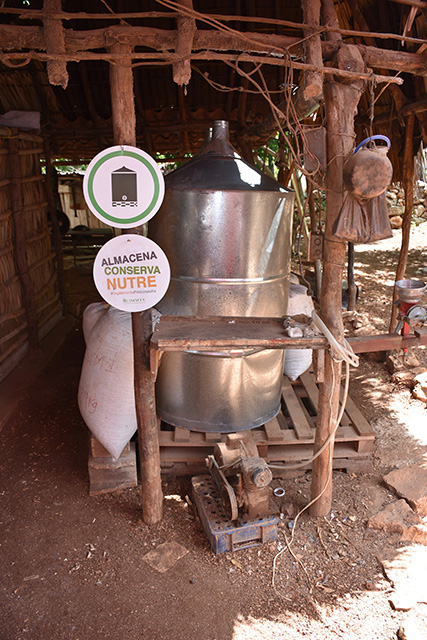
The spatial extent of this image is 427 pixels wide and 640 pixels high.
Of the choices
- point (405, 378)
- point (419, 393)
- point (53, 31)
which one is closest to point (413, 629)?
point (419, 393)

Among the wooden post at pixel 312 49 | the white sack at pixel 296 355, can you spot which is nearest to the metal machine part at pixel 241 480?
the white sack at pixel 296 355

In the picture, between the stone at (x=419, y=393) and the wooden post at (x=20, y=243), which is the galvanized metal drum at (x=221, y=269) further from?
the wooden post at (x=20, y=243)

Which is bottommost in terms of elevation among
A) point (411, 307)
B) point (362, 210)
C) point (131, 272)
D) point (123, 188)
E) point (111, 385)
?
point (111, 385)

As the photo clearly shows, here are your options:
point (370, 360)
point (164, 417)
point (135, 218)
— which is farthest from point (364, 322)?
point (135, 218)

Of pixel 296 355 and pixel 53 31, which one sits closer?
pixel 53 31

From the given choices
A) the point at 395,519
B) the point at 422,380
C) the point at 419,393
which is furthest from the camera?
the point at 422,380

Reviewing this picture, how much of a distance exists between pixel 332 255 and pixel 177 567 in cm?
206

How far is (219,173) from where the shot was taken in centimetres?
334

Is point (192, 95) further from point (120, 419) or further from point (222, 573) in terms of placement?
point (222, 573)

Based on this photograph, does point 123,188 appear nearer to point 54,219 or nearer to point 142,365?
point 142,365

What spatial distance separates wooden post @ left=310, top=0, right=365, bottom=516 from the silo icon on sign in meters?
1.14

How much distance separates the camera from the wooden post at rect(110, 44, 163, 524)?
2693 mm

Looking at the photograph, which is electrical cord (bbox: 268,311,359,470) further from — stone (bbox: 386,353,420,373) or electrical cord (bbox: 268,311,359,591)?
stone (bbox: 386,353,420,373)

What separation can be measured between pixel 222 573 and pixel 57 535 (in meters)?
1.07
